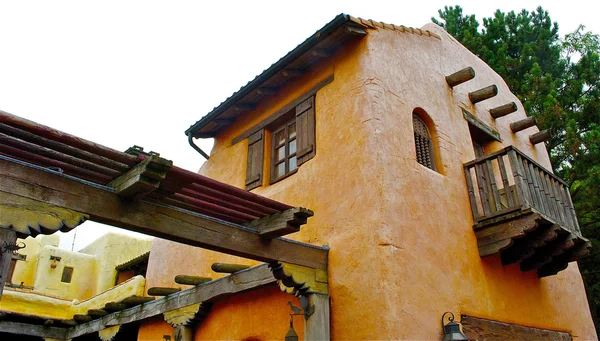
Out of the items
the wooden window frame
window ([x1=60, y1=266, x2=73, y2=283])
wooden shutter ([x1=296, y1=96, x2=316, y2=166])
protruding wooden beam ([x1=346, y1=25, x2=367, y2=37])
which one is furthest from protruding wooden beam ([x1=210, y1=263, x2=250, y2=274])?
window ([x1=60, y1=266, x2=73, y2=283])

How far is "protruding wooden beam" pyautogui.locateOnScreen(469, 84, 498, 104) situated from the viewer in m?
8.45

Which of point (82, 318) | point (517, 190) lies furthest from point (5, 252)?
point (82, 318)

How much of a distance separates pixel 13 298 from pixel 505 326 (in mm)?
13027

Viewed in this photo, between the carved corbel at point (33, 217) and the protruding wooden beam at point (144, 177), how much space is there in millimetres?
446

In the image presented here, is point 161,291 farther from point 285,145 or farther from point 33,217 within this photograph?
point 33,217

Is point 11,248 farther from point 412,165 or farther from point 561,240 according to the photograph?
point 561,240

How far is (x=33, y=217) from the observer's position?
381cm

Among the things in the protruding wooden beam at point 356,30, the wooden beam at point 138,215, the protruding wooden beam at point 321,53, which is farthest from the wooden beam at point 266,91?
the wooden beam at point 138,215

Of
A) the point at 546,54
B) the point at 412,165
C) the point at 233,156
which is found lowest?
the point at 412,165

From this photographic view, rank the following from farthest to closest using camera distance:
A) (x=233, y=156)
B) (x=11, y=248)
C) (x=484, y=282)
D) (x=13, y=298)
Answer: (x=13, y=298)
(x=233, y=156)
(x=484, y=282)
(x=11, y=248)

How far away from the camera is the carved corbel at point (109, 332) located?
9461 mm

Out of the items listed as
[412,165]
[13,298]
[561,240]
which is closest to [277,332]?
[412,165]

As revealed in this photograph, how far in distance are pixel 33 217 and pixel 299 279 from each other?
2939 millimetres

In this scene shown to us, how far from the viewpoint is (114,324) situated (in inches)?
372
